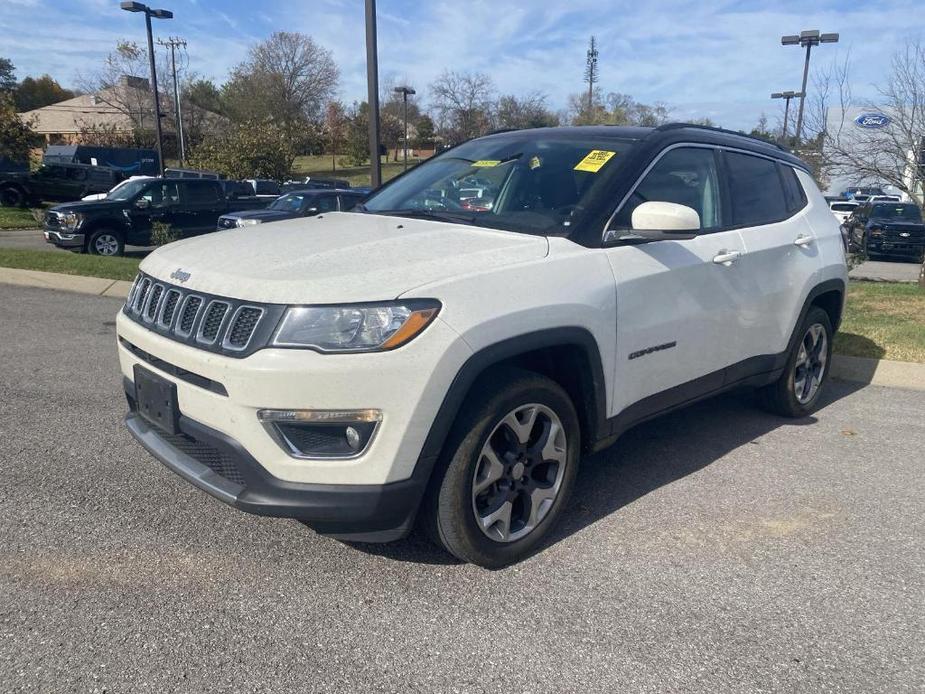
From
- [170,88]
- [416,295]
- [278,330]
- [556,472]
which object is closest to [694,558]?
[556,472]

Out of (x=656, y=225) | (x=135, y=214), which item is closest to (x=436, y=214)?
(x=656, y=225)

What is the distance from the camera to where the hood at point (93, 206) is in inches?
579

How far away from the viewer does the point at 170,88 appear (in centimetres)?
5316

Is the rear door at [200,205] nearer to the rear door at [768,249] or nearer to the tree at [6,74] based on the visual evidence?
the rear door at [768,249]

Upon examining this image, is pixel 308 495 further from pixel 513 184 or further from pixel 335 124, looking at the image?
pixel 335 124

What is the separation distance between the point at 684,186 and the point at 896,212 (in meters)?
20.6

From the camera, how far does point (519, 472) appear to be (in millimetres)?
3113

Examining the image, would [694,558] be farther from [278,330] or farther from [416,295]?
[278,330]

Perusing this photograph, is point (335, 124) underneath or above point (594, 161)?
above

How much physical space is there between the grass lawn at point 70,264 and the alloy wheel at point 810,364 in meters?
8.16

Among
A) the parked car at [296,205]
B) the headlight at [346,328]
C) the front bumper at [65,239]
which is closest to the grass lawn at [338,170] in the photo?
the parked car at [296,205]

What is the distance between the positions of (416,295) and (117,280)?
835 cm

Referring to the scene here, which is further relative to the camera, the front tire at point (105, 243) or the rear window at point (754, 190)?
the front tire at point (105, 243)

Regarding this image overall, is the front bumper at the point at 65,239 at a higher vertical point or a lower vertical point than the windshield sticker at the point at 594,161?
lower
